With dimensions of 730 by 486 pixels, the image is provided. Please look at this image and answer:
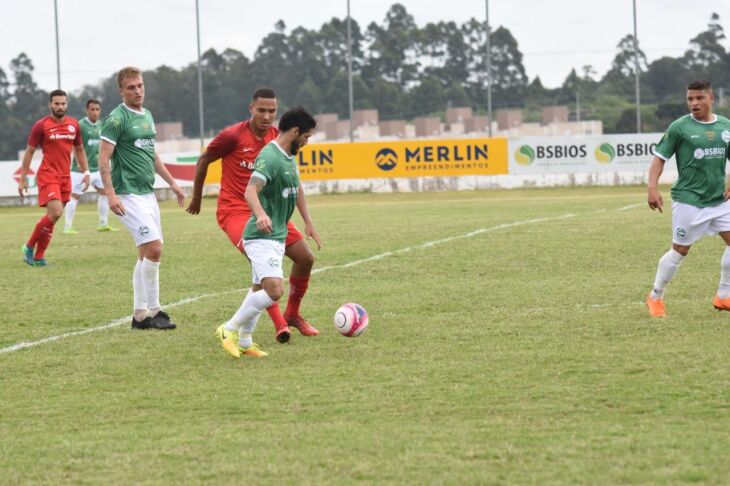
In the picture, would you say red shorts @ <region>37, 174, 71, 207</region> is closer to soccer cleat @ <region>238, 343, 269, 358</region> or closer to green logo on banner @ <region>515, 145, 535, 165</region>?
soccer cleat @ <region>238, 343, 269, 358</region>

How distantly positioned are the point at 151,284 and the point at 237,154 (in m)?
1.42

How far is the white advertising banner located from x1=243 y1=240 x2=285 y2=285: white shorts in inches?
1083

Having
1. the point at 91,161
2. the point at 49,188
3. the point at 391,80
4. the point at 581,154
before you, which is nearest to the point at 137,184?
the point at 49,188

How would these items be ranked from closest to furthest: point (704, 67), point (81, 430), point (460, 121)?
1. point (81, 430)
2. point (704, 67)
3. point (460, 121)

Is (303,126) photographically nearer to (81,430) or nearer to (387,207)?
(81,430)

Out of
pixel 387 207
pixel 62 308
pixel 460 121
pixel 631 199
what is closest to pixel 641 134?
pixel 631 199

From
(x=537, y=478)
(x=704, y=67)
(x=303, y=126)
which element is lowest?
(x=537, y=478)

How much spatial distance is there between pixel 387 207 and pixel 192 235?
27.1 ft

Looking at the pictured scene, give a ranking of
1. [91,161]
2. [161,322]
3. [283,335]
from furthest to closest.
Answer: [91,161] → [161,322] → [283,335]

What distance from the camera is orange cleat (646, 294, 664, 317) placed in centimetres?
933

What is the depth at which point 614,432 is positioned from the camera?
18.7 feet

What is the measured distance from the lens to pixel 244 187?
9273 millimetres

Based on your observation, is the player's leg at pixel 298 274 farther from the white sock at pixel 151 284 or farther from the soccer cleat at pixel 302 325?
the white sock at pixel 151 284

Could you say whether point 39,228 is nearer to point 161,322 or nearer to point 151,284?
point 151,284
